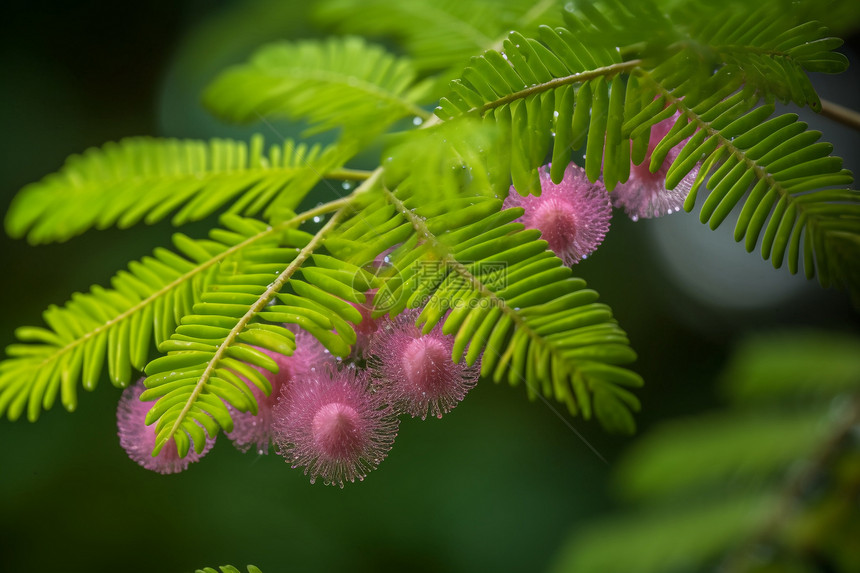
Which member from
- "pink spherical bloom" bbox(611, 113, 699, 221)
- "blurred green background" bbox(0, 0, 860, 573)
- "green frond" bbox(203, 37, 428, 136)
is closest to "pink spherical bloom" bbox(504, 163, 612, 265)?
"pink spherical bloom" bbox(611, 113, 699, 221)

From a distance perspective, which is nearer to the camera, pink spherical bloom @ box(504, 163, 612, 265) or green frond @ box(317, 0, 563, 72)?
pink spherical bloom @ box(504, 163, 612, 265)

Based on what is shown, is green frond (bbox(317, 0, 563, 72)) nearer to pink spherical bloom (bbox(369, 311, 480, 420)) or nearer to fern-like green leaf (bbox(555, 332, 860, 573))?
pink spherical bloom (bbox(369, 311, 480, 420))

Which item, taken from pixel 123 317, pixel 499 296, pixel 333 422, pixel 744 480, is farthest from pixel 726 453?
pixel 123 317

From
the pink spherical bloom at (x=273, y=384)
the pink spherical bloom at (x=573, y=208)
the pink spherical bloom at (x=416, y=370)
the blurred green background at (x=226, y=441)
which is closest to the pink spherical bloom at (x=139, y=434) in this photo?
Result: the pink spherical bloom at (x=273, y=384)

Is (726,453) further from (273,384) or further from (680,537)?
(273,384)

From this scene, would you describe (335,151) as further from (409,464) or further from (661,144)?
(409,464)

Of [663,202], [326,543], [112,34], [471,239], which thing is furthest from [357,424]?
[112,34]
